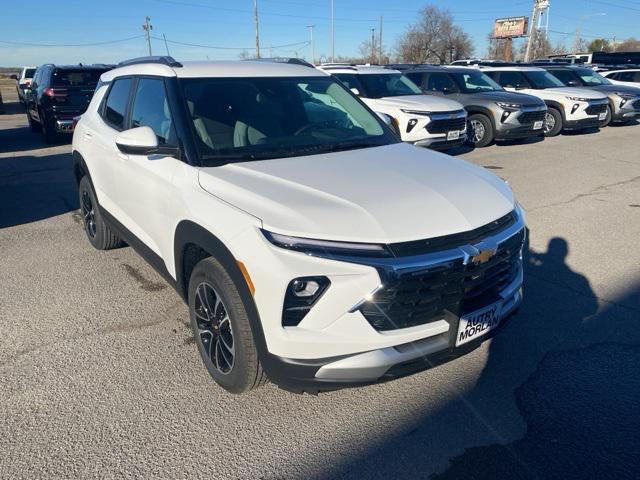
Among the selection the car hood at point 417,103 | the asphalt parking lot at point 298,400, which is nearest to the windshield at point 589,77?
the car hood at point 417,103

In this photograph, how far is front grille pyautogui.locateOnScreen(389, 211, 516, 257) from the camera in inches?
91.7

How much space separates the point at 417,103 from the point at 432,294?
8143mm

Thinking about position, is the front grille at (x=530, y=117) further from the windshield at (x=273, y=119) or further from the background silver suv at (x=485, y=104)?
the windshield at (x=273, y=119)

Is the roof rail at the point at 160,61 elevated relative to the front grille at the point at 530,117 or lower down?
elevated

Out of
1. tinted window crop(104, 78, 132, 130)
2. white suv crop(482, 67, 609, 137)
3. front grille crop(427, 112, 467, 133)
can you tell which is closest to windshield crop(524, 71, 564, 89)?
white suv crop(482, 67, 609, 137)

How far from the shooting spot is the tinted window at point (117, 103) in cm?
423

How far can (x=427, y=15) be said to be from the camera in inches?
2544

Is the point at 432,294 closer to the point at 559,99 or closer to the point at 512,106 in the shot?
the point at 512,106

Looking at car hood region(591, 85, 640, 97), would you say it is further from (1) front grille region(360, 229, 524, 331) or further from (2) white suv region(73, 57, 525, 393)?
(1) front grille region(360, 229, 524, 331)

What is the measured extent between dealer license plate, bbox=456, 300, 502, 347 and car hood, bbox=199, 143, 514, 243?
44cm

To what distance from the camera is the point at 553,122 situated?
13.7 meters

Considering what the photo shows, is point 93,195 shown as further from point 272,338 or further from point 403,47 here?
point 403,47

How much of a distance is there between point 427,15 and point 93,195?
68.0 metres

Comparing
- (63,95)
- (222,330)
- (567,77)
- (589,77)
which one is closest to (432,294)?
(222,330)
